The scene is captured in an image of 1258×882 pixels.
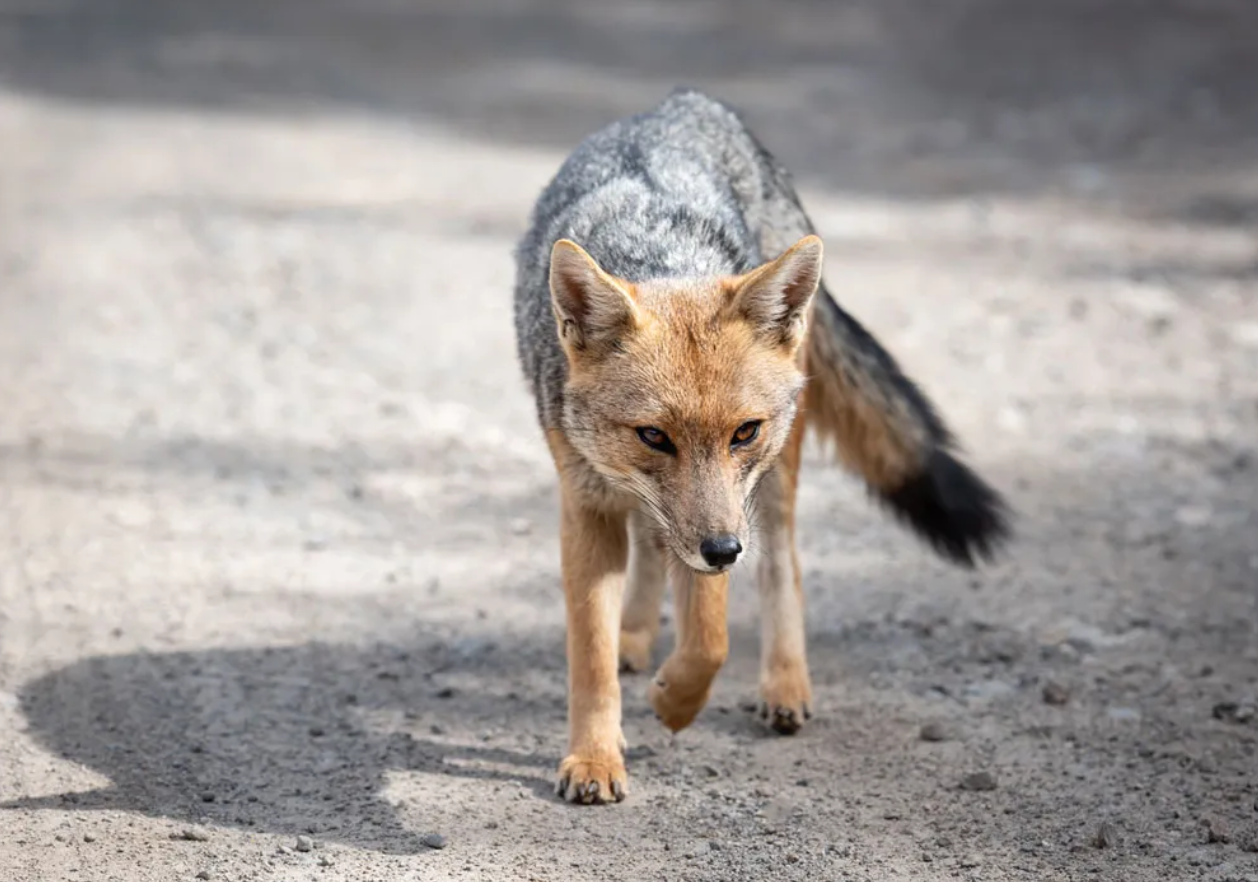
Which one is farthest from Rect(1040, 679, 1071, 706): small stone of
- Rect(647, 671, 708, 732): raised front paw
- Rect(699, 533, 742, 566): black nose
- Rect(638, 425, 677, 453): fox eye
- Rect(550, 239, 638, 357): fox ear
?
Rect(550, 239, 638, 357): fox ear

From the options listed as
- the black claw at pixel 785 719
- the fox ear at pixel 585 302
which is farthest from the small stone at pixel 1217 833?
the fox ear at pixel 585 302

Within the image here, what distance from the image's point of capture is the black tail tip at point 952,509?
562 cm

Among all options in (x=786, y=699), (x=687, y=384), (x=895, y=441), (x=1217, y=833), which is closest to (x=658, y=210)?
(x=687, y=384)

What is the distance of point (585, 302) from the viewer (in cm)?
435

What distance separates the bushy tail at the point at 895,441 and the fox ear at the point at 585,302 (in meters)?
1.43

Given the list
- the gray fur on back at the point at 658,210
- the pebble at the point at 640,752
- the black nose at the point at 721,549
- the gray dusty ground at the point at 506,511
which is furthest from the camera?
the pebble at the point at 640,752

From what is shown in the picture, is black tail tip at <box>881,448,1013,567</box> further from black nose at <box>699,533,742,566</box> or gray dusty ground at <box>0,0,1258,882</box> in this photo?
black nose at <box>699,533,742,566</box>

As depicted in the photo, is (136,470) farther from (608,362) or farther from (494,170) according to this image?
(494,170)

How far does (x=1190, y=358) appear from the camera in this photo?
336 inches

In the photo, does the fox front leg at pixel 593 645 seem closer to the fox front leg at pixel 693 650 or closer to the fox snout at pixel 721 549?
the fox front leg at pixel 693 650

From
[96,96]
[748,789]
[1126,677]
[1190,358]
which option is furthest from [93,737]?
[96,96]

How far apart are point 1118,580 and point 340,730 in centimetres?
302

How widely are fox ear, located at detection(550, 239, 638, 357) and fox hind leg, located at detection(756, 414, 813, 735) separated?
1.07 meters

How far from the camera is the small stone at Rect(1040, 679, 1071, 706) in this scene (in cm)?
529
